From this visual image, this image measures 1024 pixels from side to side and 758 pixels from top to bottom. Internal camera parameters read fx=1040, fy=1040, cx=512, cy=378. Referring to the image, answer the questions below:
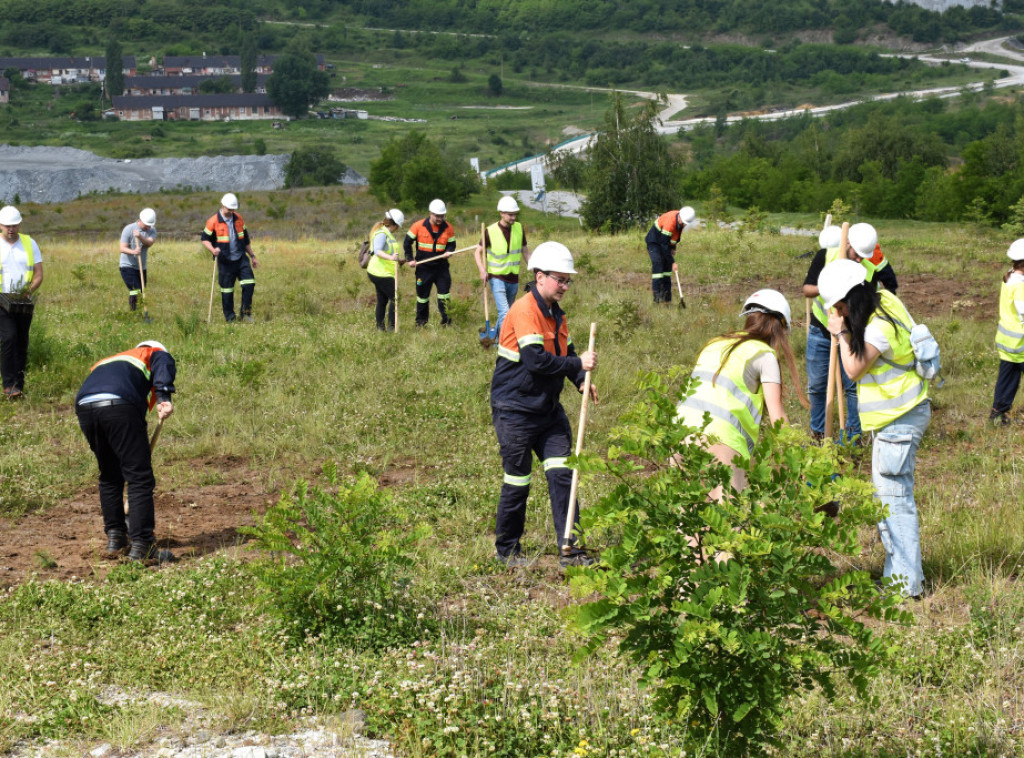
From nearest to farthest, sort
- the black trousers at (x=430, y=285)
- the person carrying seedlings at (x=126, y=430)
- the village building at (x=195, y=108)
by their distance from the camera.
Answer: the person carrying seedlings at (x=126, y=430) → the black trousers at (x=430, y=285) → the village building at (x=195, y=108)

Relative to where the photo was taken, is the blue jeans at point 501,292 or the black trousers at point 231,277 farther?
the black trousers at point 231,277

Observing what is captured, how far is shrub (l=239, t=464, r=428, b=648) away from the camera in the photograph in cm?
510

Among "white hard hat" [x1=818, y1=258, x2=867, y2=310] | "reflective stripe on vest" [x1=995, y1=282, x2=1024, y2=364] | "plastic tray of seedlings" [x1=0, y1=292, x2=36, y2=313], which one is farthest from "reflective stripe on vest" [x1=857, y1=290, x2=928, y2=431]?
"plastic tray of seedlings" [x1=0, y1=292, x2=36, y2=313]

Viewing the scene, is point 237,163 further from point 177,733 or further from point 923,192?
point 177,733

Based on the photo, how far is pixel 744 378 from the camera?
208 inches

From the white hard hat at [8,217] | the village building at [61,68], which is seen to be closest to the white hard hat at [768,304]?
the white hard hat at [8,217]

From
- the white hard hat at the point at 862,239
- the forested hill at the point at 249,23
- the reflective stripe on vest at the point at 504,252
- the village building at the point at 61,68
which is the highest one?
the forested hill at the point at 249,23

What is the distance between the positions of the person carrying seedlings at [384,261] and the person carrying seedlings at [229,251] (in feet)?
6.14

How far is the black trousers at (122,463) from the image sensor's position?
6.61 m

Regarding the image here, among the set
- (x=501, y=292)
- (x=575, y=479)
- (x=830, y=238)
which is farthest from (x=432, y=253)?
(x=575, y=479)

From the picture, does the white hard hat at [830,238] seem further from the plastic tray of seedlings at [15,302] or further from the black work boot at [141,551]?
the plastic tray of seedlings at [15,302]

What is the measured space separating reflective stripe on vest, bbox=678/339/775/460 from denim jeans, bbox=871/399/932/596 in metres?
0.86

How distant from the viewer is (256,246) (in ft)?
86.3

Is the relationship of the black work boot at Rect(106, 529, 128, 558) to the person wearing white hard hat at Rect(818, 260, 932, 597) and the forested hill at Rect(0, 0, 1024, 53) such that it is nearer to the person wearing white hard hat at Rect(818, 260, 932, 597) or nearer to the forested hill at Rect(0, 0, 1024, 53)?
the person wearing white hard hat at Rect(818, 260, 932, 597)
